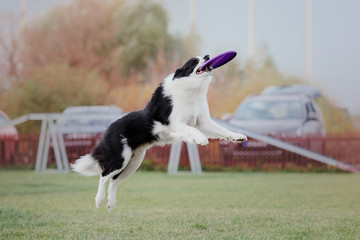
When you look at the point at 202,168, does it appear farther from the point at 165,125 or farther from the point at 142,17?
the point at 142,17

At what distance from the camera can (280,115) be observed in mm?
13609

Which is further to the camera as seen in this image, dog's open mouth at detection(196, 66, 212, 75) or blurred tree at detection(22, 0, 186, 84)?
blurred tree at detection(22, 0, 186, 84)

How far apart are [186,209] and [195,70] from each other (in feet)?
9.56

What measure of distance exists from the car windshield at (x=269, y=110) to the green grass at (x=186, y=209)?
2450 millimetres

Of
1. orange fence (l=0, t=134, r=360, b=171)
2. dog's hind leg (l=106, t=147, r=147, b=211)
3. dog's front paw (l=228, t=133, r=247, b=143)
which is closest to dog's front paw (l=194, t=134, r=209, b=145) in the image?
dog's front paw (l=228, t=133, r=247, b=143)

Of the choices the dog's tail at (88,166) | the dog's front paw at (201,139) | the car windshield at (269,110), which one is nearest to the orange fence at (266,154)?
the car windshield at (269,110)

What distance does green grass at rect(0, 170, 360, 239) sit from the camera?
16.1 ft

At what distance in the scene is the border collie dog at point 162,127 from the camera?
4.20 m

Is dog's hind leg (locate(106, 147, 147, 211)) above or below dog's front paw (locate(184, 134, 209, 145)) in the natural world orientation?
below

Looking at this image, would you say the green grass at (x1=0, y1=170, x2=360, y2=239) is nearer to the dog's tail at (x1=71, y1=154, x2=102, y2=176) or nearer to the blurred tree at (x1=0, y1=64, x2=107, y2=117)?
the dog's tail at (x1=71, y1=154, x2=102, y2=176)

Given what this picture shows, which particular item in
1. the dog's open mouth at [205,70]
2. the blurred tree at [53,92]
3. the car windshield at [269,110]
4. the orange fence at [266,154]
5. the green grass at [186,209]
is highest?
the blurred tree at [53,92]

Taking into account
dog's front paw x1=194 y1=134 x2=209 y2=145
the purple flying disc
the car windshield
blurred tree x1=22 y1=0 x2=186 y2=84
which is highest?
blurred tree x1=22 y1=0 x2=186 y2=84

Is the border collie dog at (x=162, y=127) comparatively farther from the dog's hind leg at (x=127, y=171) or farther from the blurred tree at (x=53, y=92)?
the blurred tree at (x=53, y=92)

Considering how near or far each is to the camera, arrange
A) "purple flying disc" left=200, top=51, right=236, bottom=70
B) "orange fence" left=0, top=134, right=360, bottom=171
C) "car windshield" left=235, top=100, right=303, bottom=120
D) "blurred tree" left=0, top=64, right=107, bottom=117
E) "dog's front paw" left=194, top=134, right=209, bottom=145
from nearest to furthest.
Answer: "dog's front paw" left=194, top=134, right=209, bottom=145, "purple flying disc" left=200, top=51, right=236, bottom=70, "car windshield" left=235, top=100, right=303, bottom=120, "orange fence" left=0, top=134, right=360, bottom=171, "blurred tree" left=0, top=64, right=107, bottom=117
